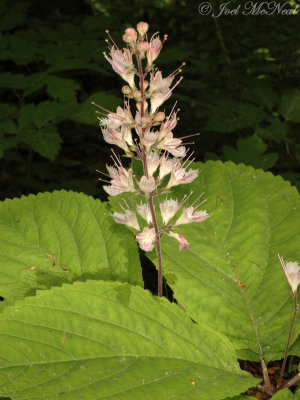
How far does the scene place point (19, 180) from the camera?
130 inches

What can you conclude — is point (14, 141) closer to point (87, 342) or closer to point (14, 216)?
point (14, 216)

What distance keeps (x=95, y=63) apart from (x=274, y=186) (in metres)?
1.96

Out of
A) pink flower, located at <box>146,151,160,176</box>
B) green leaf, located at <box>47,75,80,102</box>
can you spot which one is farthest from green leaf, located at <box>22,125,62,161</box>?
pink flower, located at <box>146,151,160,176</box>

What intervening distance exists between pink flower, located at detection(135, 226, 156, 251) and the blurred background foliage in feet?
4.09

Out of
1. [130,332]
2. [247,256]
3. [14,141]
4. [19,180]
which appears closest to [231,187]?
[247,256]

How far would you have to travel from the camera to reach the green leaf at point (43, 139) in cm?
270

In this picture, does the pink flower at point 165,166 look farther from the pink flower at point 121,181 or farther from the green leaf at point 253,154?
the green leaf at point 253,154

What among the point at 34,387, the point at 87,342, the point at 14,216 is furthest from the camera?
the point at 14,216

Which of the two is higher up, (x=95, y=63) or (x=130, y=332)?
(x=95, y=63)

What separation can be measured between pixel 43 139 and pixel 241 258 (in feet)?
4.90

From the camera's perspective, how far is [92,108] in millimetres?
2986

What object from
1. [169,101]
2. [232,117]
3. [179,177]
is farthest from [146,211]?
[169,101]
